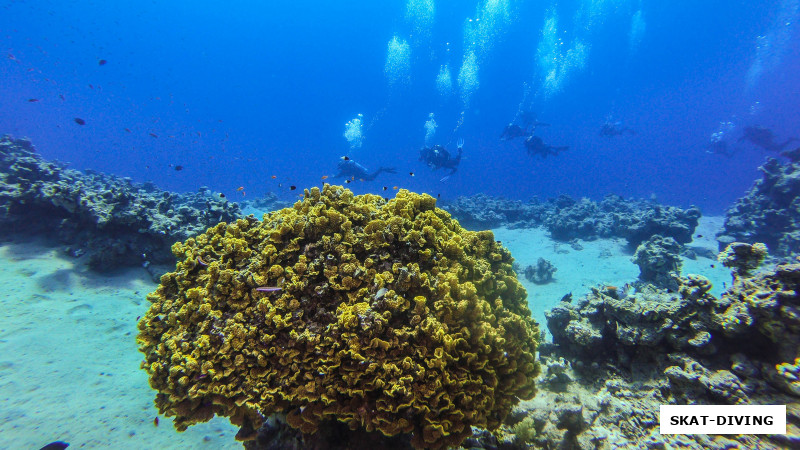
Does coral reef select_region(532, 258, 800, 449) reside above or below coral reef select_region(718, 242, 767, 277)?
below

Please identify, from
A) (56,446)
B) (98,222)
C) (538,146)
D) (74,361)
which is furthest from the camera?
(538,146)

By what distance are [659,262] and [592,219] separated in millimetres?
8483

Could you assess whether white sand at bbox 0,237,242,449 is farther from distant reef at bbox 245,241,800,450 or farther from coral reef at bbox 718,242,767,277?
coral reef at bbox 718,242,767,277

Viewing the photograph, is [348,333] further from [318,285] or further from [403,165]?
[403,165]

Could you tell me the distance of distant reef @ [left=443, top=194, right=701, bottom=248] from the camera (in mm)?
14359

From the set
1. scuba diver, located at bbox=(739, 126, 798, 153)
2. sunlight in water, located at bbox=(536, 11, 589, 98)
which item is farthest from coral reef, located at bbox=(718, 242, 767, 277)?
sunlight in water, located at bbox=(536, 11, 589, 98)

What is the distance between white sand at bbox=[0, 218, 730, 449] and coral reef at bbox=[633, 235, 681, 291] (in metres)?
1.56

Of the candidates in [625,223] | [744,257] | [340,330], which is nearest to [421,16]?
[625,223]

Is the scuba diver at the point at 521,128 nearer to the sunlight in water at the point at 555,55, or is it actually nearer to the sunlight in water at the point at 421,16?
the sunlight in water at the point at 555,55

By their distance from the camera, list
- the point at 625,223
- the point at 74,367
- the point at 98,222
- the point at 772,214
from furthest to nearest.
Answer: the point at 625,223, the point at 772,214, the point at 98,222, the point at 74,367

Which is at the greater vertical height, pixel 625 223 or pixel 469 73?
pixel 469 73

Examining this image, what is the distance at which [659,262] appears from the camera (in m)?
10.3

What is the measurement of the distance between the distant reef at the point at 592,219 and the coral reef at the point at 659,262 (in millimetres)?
3366

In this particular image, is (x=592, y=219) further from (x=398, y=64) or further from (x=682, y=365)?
(x=398, y=64)
